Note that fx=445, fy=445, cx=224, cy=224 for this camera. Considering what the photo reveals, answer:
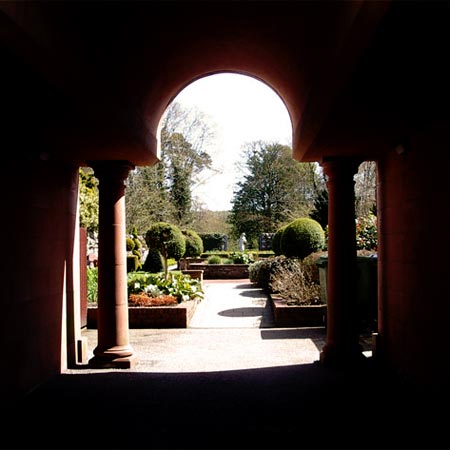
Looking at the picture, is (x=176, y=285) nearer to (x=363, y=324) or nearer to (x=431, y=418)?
(x=363, y=324)

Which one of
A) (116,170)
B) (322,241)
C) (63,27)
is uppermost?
(63,27)

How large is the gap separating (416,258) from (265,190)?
106 feet

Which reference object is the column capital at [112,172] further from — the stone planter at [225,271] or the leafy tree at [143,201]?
the stone planter at [225,271]

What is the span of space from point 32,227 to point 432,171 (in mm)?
4240

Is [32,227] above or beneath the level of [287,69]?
beneath

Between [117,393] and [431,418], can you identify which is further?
[117,393]

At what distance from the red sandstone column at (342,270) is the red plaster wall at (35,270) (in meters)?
3.49

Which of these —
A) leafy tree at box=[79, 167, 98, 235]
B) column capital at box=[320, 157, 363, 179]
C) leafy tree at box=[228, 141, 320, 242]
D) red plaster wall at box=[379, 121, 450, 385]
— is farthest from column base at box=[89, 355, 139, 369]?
leafy tree at box=[228, 141, 320, 242]

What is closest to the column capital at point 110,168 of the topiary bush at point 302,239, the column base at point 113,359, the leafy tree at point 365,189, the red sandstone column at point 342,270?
the column base at point 113,359

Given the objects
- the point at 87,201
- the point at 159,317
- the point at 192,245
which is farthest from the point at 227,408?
the point at 192,245

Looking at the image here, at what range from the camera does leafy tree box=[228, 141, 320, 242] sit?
34.9 m

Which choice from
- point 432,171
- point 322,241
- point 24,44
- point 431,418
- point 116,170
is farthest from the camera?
point 322,241

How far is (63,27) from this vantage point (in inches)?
135

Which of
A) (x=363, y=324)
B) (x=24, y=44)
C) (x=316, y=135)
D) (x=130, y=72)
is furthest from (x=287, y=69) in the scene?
(x=363, y=324)
